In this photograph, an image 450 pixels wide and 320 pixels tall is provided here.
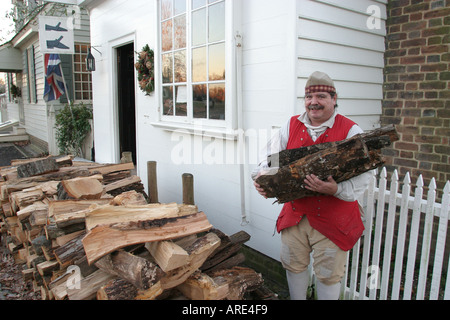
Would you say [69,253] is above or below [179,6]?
below

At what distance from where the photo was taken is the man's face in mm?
2295

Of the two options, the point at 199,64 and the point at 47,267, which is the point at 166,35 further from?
the point at 47,267

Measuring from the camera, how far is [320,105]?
90.4 inches

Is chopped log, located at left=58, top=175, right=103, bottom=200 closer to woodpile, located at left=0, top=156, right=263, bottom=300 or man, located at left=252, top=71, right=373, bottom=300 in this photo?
woodpile, located at left=0, top=156, right=263, bottom=300

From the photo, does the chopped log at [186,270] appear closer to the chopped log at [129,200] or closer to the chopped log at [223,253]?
the chopped log at [223,253]

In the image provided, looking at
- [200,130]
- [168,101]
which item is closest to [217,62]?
[200,130]

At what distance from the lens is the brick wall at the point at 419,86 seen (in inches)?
147

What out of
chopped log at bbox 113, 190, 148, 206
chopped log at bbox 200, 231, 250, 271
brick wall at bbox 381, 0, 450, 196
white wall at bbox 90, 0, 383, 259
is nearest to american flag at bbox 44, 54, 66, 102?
white wall at bbox 90, 0, 383, 259

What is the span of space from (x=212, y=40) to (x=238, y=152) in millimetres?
1358

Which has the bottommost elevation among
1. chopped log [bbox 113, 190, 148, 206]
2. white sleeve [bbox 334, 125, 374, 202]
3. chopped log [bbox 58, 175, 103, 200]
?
chopped log [bbox 113, 190, 148, 206]

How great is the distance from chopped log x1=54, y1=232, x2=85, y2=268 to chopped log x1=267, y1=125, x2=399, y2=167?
1673 mm

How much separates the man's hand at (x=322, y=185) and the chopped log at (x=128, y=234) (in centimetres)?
98

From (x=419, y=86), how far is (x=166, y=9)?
3405 millimetres
